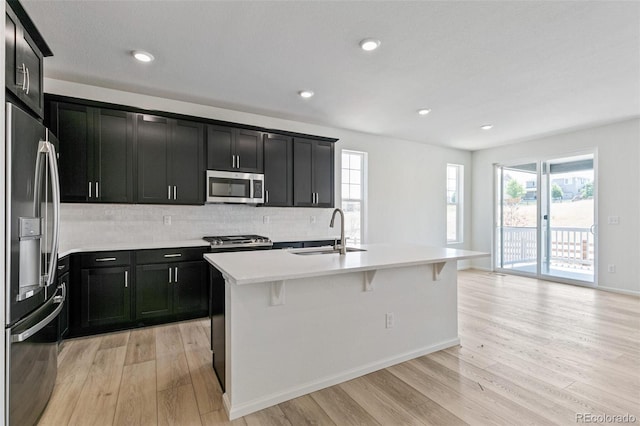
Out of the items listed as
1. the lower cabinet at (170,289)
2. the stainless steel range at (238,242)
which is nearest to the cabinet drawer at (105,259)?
the lower cabinet at (170,289)

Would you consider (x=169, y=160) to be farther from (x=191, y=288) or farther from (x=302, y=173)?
(x=302, y=173)

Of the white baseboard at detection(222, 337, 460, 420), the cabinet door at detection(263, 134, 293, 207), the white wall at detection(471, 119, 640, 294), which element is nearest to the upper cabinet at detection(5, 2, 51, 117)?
the white baseboard at detection(222, 337, 460, 420)

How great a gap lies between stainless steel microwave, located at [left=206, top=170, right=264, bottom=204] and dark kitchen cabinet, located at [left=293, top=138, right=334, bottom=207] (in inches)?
22.3

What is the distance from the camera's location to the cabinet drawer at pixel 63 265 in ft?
8.75

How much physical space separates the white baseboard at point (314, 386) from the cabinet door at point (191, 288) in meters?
1.67

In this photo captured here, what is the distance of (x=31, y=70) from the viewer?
5.94ft

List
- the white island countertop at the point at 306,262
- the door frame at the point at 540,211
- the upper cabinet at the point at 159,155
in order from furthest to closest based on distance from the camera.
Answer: the door frame at the point at 540,211, the upper cabinet at the point at 159,155, the white island countertop at the point at 306,262

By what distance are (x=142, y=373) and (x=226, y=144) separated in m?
2.57

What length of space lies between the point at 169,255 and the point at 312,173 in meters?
2.18

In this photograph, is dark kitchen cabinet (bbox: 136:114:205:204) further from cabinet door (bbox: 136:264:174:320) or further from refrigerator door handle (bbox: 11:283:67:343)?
refrigerator door handle (bbox: 11:283:67:343)

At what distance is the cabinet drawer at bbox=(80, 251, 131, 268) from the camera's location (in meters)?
2.99

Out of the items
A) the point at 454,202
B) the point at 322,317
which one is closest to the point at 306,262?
the point at 322,317

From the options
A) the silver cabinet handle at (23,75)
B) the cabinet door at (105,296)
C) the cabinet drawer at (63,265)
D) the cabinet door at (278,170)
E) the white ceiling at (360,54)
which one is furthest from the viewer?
the cabinet door at (278,170)

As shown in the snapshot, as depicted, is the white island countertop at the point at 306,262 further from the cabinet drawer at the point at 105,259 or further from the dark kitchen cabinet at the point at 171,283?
the cabinet drawer at the point at 105,259
